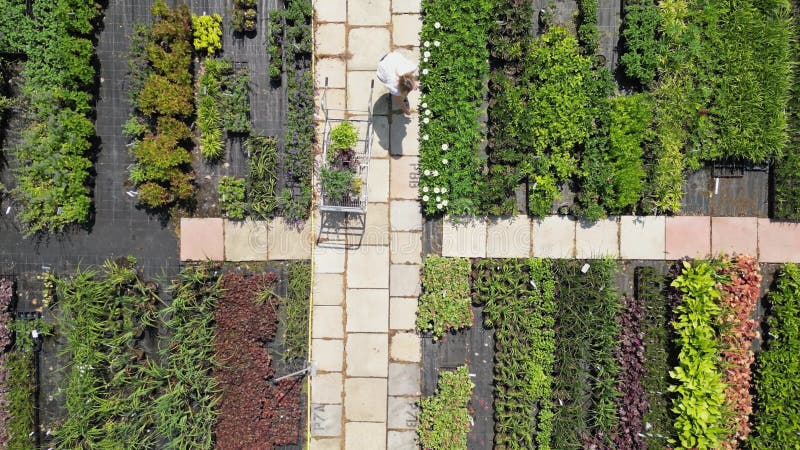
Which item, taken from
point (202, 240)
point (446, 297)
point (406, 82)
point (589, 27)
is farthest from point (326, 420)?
point (589, 27)

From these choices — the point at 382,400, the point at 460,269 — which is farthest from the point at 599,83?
the point at 382,400

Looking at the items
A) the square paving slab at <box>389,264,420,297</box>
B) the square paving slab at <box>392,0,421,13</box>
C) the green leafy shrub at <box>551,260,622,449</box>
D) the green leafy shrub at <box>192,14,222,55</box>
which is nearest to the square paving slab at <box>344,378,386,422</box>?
the square paving slab at <box>389,264,420,297</box>

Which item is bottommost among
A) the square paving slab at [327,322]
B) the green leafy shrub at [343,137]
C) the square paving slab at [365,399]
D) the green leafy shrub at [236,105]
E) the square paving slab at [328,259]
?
the square paving slab at [365,399]

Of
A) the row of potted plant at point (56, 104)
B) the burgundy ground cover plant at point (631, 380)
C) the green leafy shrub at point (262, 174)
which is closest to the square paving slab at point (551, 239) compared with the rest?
the burgundy ground cover plant at point (631, 380)

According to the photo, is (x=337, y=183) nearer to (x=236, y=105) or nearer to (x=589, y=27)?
(x=236, y=105)

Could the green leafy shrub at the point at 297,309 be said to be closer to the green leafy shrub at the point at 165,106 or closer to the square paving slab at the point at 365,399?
the square paving slab at the point at 365,399

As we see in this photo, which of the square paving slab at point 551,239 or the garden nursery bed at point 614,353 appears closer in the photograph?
the garden nursery bed at point 614,353
